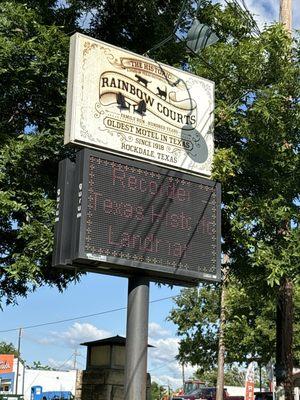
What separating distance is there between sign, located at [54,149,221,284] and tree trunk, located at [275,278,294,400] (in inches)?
178

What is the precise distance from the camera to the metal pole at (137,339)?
790 centimetres

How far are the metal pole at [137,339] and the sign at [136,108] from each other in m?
1.83

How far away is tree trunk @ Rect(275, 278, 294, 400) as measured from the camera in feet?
40.7

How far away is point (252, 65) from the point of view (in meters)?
10.7

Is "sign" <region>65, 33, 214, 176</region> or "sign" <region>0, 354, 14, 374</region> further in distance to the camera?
"sign" <region>0, 354, 14, 374</region>

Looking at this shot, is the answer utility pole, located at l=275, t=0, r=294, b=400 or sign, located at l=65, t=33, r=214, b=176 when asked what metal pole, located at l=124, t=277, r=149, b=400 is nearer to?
sign, located at l=65, t=33, r=214, b=176

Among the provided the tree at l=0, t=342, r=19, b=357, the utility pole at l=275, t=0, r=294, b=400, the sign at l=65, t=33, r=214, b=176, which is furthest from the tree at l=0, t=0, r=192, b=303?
the tree at l=0, t=342, r=19, b=357

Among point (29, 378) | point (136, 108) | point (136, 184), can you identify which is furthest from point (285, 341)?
point (29, 378)

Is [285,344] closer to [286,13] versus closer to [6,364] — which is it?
[286,13]

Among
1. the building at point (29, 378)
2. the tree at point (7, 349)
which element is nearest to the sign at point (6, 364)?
the building at point (29, 378)

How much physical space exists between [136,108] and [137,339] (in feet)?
10.6

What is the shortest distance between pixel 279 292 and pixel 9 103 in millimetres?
5938

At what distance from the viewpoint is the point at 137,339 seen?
813 centimetres

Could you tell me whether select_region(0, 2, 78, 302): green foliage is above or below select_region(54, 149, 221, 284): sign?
above
